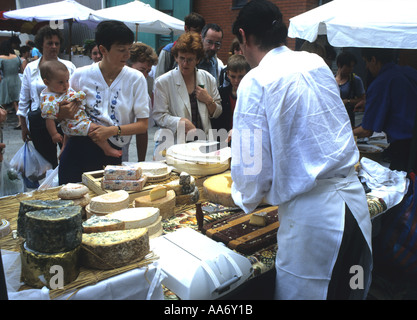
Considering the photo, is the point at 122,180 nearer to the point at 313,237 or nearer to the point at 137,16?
the point at 313,237

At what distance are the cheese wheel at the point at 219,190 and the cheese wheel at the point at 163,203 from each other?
0.97ft

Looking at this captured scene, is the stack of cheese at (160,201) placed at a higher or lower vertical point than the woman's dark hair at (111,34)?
lower

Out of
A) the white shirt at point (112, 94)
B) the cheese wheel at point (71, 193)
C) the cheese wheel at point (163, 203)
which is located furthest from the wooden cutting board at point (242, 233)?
the white shirt at point (112, 94)

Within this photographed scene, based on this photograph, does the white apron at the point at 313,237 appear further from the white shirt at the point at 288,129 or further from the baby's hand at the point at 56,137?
the baby's hand at the point at 56,137

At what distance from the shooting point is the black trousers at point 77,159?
284 centimetres

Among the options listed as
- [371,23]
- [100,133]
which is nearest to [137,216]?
[100,133]

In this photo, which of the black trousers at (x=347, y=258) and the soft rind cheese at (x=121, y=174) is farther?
the soft rind cheese at (x=121, y=174)

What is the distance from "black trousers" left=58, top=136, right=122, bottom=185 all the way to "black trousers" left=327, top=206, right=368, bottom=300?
78.2 inches

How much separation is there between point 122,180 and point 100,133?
0.63 meters

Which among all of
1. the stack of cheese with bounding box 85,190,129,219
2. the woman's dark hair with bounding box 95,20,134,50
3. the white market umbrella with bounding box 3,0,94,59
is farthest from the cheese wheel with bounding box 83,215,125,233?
the white market umbrella with bounding box 3,0,94,59

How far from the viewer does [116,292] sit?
1.38 metres

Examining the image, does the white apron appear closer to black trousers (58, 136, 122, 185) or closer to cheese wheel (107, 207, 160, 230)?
cheese wheel (107, 207, 160, 230)

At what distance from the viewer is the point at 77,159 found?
2.85 m
